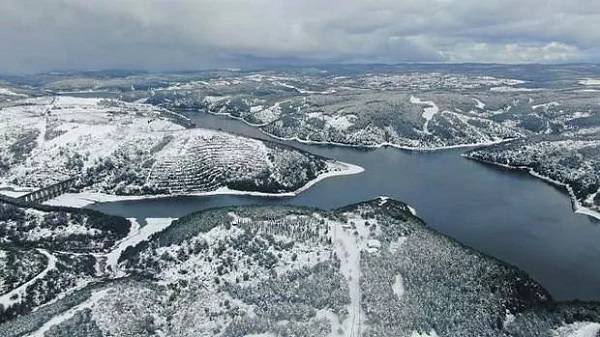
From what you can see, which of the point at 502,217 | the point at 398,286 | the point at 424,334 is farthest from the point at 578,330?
the point at 502,217

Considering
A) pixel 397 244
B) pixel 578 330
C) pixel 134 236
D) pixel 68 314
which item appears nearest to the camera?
pixel 68 314

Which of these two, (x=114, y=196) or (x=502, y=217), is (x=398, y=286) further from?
(x=114, y=196)

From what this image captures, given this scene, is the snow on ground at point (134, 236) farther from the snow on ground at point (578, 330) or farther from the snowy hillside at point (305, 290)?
the snow on ground at point (578, 330)

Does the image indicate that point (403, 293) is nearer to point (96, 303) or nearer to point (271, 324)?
point (271, 324)

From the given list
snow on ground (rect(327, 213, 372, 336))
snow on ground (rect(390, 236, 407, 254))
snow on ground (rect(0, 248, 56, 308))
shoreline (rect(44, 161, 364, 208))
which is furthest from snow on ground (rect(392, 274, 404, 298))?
shoreline (rect(44, 161, 364, 208))

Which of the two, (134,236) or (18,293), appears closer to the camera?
(18,293)

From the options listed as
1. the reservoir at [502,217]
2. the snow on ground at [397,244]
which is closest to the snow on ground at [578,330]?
→ the reservoir at [502,217]

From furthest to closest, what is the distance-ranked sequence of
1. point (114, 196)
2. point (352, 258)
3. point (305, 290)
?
1. point (114, 196)
2. point (352, 258)
3. point (305, 290)
